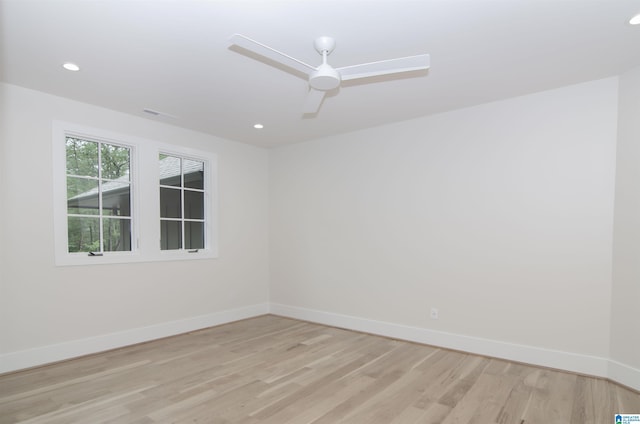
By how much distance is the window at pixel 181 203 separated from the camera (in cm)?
445

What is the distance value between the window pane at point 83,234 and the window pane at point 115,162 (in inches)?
21.5

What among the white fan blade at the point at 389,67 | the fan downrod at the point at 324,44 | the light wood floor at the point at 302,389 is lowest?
the light wood floor at the point at 302,389

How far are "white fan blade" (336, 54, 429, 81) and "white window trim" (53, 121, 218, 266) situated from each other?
2.89 m

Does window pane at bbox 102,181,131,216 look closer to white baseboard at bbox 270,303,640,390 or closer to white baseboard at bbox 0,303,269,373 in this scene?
white baseboard at bbox 0,303,269,373

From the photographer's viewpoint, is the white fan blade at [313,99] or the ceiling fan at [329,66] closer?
the ceiling fan at [329,66]

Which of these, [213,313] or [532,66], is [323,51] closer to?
[532,66]

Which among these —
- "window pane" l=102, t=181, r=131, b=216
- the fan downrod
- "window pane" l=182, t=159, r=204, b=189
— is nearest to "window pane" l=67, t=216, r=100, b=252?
"window pane" l=102, t=181, r=131, b=216

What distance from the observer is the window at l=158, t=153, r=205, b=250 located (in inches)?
175

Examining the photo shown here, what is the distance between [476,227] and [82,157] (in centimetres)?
430

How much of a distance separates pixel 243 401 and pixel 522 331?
268 centimetres

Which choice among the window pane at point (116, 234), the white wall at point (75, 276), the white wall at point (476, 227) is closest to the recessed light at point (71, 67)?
the white wall at point (75, 276)

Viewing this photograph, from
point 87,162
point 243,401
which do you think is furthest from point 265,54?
point 87,162

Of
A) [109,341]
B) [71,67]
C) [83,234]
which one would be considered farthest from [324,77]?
[109,341]

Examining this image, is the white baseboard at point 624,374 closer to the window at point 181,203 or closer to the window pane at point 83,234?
the window at point 181,203
